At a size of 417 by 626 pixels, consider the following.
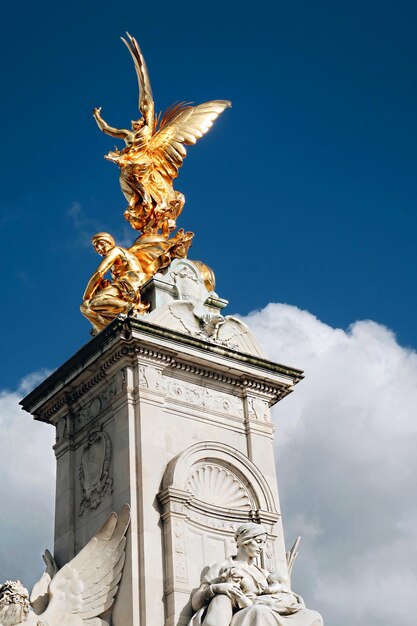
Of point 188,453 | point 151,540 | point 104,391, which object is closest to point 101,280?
point 104,391

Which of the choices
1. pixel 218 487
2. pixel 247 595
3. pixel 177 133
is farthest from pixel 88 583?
pixel 177 133

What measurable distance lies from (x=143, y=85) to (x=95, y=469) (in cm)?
726

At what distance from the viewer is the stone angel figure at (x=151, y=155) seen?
20453mm

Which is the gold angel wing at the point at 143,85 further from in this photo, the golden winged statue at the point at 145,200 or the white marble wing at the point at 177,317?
the white marble wing at the point at 177,317

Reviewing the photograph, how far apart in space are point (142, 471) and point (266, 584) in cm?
235

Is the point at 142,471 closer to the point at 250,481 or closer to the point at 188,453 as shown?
the point at 188,453

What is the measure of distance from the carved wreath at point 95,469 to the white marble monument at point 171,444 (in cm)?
2

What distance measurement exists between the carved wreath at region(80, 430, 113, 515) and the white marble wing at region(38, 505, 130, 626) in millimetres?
918

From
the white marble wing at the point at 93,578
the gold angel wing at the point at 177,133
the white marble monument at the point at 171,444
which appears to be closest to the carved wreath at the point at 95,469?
the white marble monument at the point at 171,444

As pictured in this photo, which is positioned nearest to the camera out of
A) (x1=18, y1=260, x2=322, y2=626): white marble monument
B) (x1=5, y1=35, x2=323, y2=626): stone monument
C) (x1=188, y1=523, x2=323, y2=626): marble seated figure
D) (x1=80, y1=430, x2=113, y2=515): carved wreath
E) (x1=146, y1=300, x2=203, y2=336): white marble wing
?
(x1=188, y1=523, x2=323, y2=626): marble seated figure

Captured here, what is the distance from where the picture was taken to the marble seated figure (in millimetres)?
15359

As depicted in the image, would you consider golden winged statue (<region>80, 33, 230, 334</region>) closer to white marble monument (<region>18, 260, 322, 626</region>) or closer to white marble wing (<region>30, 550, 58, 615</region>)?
white marble monument (<region>18, 260, 322, 626</region>)

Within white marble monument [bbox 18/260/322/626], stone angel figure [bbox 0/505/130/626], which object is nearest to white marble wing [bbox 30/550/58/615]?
stone angel figure [bbox 0/505/130/626]

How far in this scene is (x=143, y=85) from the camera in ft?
69.3
